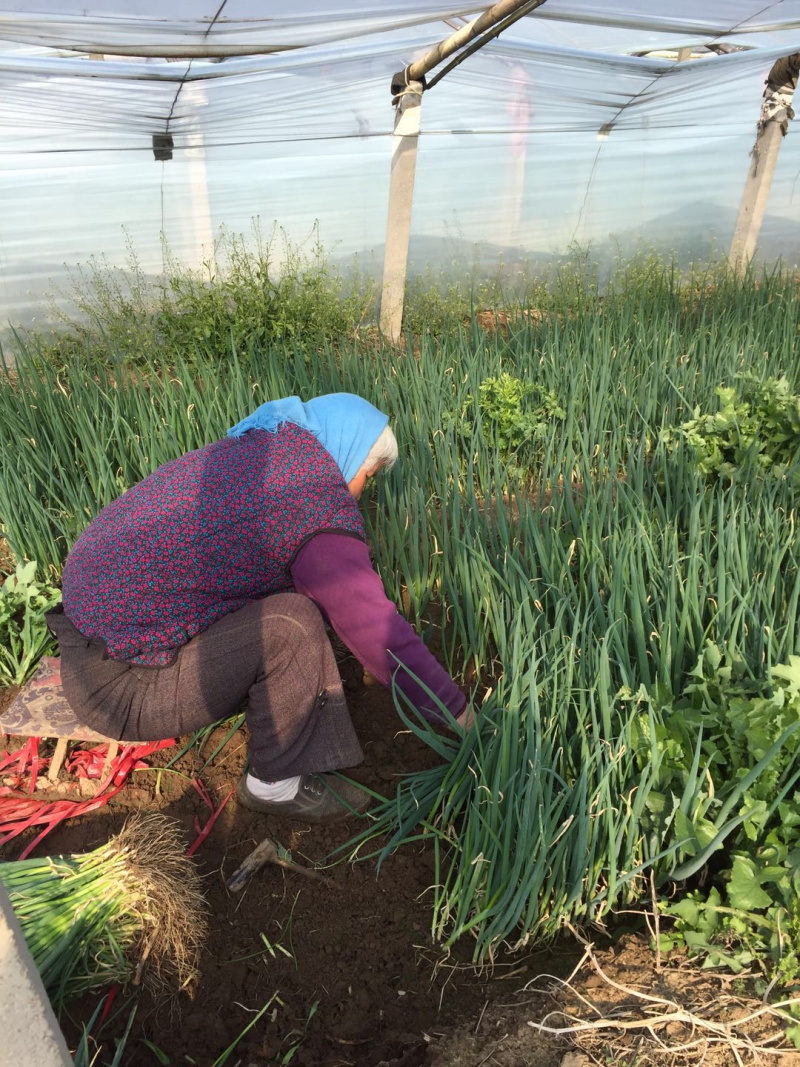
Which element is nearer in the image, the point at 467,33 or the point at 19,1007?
the point at 19,1007

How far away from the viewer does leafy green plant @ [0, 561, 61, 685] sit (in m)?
2.01

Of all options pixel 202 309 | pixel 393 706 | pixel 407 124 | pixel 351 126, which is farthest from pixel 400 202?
pixel 393 706

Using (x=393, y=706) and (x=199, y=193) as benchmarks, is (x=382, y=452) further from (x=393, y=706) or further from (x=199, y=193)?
(x=199, y=193)

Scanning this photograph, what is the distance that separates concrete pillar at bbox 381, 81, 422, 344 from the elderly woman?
2569 mm

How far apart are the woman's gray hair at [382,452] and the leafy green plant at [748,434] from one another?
36.0 inches

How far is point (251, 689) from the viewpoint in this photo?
1632 mm

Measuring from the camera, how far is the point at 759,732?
1276mm

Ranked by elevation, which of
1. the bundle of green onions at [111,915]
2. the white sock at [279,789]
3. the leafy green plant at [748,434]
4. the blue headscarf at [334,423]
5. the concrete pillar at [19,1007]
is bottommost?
the white sock at [279,789]

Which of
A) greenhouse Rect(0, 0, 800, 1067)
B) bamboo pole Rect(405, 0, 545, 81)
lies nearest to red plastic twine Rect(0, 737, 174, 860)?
greenhouse Rect(0, 0, 800, 1067)

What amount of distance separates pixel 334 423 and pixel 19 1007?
1173mm

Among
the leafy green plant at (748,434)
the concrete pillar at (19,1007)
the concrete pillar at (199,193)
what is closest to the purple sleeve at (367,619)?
the concrete pillar at (19,1007)

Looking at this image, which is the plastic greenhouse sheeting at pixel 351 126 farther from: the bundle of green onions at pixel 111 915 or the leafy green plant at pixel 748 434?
the bundle of green onions at pixel 111 915

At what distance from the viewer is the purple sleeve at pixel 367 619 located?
1520 millimetres

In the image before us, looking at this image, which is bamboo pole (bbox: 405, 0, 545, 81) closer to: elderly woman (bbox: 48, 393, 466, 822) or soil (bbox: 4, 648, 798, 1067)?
elderly woman (bbox: 48, 393, 466, 822)
